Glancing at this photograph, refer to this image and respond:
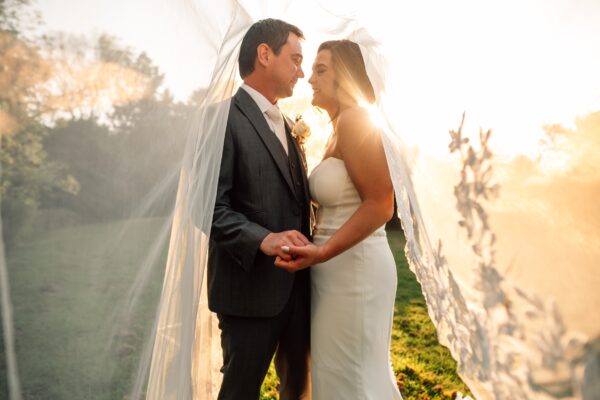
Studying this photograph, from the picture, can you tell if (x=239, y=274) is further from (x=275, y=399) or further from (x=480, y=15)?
(x=275, y=399)

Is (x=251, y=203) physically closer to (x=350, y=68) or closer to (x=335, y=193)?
(x=335, y=193)

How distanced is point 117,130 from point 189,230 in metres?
0.51

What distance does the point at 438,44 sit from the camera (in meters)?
1.55

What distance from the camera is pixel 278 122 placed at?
7.53 ft

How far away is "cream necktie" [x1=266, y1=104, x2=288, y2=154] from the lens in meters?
2.23

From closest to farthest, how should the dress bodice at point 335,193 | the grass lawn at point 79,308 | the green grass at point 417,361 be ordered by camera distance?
the grass lawn at point 79,308 → the dress bodice at point 335,193 → the green grass at point 417,361

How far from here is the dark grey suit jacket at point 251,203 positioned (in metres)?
2.02

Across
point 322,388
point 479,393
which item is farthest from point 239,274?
point 479,393

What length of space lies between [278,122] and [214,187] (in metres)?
0.66

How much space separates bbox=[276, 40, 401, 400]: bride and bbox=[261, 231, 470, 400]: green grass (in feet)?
4.40

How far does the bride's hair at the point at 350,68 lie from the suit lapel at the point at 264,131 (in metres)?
0.50

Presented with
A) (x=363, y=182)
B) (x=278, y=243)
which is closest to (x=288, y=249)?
(x=278, y=243)

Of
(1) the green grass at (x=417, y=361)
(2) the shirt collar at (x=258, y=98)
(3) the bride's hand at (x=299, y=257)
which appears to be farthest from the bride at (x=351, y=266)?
(1) the green grass at (x=417, y=361)

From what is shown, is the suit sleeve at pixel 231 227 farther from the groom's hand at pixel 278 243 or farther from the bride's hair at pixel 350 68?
the bride's hair at pixel 350 68
